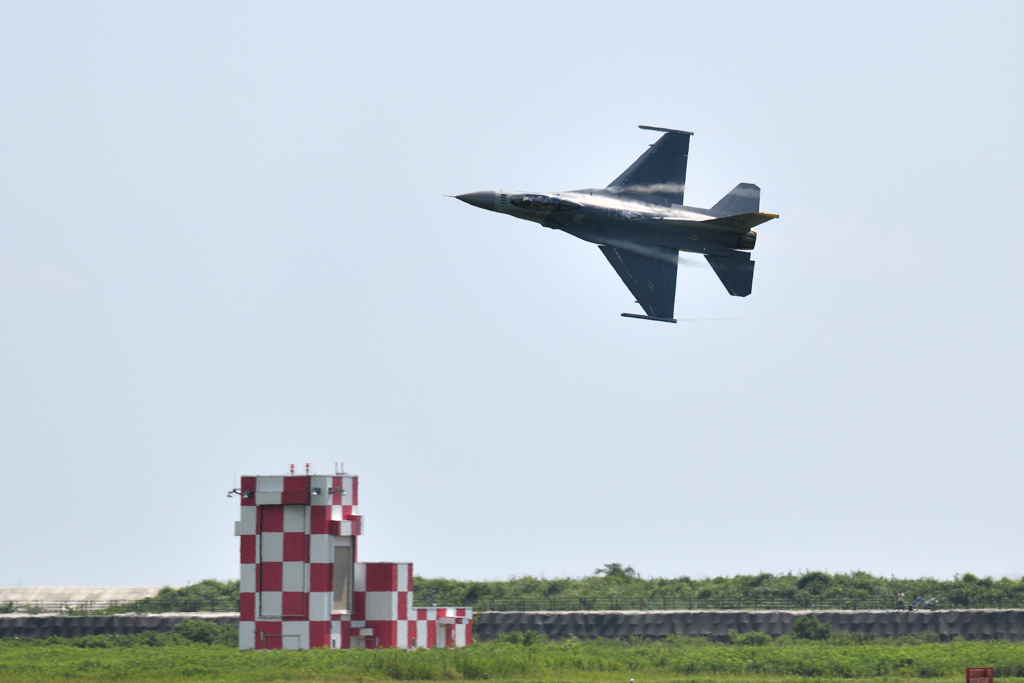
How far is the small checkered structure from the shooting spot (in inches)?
1315

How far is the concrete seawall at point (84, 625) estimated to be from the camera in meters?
43.5

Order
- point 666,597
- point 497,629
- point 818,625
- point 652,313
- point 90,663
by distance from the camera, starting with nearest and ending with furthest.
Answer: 1. point 90,663
2. point 652,313
3. point 818,625
4. point 497,629
5. point 666,597

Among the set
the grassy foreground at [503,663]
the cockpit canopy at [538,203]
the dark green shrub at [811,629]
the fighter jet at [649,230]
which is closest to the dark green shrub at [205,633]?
the grassy foreground at [503,663]

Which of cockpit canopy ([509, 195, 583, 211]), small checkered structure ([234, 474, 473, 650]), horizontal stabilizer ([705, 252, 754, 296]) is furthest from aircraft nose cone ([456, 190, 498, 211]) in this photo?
small checkered structure ([234, 474, 473, 650])

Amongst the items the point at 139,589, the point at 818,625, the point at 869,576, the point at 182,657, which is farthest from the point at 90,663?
the point at 869,576

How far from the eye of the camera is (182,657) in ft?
101

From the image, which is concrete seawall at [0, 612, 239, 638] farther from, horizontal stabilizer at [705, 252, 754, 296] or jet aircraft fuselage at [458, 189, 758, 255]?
horizontal stabilizer at [705, 252, 754, 296]

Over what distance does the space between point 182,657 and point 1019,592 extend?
39204 millimetres

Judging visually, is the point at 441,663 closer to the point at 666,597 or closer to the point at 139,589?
the point at 666,597

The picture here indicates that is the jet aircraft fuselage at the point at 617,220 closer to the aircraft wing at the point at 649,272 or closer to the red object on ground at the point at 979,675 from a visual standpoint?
the aircraft wing at the point at 649,272

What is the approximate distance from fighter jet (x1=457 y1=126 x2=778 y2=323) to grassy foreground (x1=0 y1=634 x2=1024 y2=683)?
10.8 metres

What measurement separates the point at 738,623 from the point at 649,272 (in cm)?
1587

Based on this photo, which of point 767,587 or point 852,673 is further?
point 767,587

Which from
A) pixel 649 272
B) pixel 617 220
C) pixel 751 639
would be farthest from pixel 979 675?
pixel 751 639
